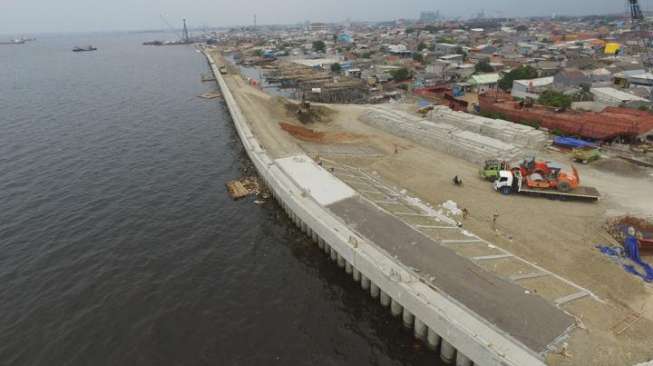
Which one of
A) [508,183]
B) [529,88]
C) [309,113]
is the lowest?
[508,183]

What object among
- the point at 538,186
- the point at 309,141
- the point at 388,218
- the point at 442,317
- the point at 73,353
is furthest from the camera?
the point at 309,141

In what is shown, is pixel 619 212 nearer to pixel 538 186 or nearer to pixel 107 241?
pixel 538 186

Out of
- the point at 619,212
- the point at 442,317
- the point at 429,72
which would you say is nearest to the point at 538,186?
the point at 619,212

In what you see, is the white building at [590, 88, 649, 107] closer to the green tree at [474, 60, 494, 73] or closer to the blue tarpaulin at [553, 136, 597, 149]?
the blue tarpaulin at [553, 136, 597, 149]

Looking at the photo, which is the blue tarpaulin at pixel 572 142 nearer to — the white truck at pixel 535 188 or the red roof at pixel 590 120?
the red roof at pixel 590 120

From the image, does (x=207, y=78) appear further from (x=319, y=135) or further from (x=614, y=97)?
(x=614, y=97)

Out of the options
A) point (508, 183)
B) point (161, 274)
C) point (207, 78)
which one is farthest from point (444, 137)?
point (207, 78)
